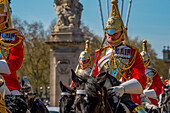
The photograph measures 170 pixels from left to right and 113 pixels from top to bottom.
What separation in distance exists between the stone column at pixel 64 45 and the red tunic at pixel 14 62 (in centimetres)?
1697

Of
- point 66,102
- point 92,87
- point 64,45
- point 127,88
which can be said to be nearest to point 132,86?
point 127,88

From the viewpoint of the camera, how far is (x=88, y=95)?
5.77 metres

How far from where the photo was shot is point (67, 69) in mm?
25156

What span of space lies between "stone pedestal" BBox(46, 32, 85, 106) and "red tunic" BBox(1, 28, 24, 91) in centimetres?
1697

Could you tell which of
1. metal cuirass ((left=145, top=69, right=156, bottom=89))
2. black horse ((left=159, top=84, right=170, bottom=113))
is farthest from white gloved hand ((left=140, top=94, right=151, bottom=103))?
black horse ((left=159, top=84, right=170, bottom=113))

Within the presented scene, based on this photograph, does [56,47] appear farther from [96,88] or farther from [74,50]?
[96,88]

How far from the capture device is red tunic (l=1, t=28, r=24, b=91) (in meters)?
7.71

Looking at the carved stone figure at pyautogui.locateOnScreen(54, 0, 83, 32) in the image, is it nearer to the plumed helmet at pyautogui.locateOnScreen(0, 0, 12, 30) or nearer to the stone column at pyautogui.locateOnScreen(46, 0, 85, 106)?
the stone column at pyautogui.locateOnScreen(46, 0, 85, 106)

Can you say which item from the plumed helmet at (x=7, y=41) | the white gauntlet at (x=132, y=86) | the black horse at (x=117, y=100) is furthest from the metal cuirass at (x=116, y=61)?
the plumed helmet at (x=7, y=41)

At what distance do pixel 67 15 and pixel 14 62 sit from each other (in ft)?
61.2

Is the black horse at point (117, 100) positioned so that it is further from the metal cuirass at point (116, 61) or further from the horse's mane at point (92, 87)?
the metal cuirass at point (116, 61)

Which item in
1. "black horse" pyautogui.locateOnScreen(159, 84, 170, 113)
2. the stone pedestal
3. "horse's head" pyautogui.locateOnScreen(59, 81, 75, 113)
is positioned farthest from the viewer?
the stone pedestal

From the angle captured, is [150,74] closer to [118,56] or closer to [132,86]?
[118,56]

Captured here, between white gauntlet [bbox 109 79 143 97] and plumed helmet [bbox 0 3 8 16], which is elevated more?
plumed helmet [bbox 0 3 8 16]
